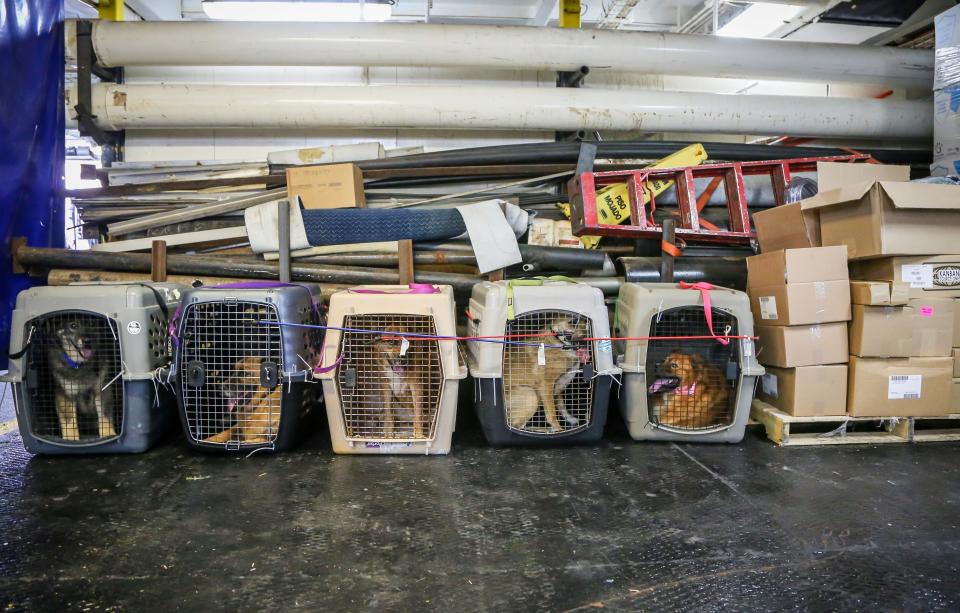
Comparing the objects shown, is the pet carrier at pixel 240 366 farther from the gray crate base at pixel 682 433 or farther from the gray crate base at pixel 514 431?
the gray crate base at pixel 682 433

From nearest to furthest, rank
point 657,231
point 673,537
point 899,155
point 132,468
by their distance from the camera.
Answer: point 673,537 < point 132,468 < point 657,231 < point 899,155

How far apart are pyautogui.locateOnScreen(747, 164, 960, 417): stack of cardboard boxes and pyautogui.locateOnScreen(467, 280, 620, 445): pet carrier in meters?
0.89

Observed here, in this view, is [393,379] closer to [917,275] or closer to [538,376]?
[538,376]

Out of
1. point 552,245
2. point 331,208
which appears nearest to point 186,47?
point 331,208

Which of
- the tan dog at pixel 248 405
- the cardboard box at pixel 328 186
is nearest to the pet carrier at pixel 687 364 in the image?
the tan dog at pixel 248 405

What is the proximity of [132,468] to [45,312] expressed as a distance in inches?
28.0

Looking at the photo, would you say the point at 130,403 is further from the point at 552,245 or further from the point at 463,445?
the point at 552,245

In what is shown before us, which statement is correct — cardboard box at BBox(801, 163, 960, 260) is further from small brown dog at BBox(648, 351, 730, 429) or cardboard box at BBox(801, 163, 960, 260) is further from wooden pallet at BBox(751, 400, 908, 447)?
small brown dog at BBox(648, 351, 730, 429)

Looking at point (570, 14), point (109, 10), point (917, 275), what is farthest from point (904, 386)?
point (109, 10)

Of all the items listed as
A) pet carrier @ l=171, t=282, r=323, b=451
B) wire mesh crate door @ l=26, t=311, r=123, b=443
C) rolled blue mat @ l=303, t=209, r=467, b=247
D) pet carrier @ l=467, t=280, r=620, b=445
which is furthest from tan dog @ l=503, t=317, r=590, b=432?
wire mesh crate door @ l=26, t=311, r=123, b=443

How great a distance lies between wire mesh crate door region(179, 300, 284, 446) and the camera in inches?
82.0

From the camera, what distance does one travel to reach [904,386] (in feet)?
7.61

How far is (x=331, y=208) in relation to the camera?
3141 millimetres

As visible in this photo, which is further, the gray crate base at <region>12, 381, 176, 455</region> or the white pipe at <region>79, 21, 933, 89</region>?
the white pipe at <region>79, 21, 933, 89</region>
